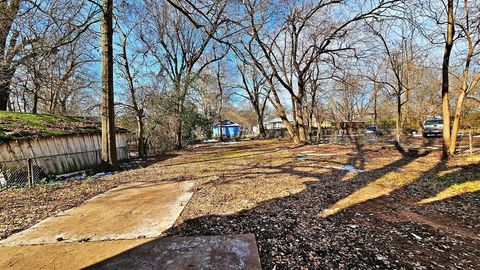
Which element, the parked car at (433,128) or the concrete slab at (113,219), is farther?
the parked car at (433,128)

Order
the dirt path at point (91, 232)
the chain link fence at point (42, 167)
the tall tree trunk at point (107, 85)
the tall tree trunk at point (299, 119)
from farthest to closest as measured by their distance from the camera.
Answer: the tall tree trunk at point (299, 119), the tall tree trunk at point (107, 85), the chain link fence at point (42, 167), the dirt path at point (91, 232)

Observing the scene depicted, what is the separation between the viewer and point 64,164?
7.73 metres

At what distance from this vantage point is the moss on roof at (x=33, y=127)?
674 cm

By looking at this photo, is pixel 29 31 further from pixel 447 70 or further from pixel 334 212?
pixel 447 70

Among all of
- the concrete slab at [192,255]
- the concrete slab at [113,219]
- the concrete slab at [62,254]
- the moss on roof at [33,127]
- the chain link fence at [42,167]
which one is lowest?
the concrete slab at [192,255]

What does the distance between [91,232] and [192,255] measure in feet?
4.96

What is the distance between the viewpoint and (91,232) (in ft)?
9.48

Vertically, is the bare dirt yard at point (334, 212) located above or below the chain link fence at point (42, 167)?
below

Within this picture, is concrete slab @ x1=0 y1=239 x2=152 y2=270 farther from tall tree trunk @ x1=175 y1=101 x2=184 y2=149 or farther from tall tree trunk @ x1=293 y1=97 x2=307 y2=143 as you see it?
tall tree trunk @ x1=293 y1=97 x2=307 y2=143

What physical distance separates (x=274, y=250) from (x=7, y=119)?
32.5 ft

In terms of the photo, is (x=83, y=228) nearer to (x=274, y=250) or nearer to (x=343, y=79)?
(x=274, y=250)

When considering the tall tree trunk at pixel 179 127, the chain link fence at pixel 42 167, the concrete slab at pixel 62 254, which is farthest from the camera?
the tall tree trunk at pixel 179 127

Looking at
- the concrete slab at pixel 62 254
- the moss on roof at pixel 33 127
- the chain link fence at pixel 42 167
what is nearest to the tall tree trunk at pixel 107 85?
the chain link fence at pixel 42 167

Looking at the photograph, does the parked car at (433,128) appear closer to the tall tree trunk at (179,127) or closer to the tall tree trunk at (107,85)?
the tall tree trunk at (179,127)
